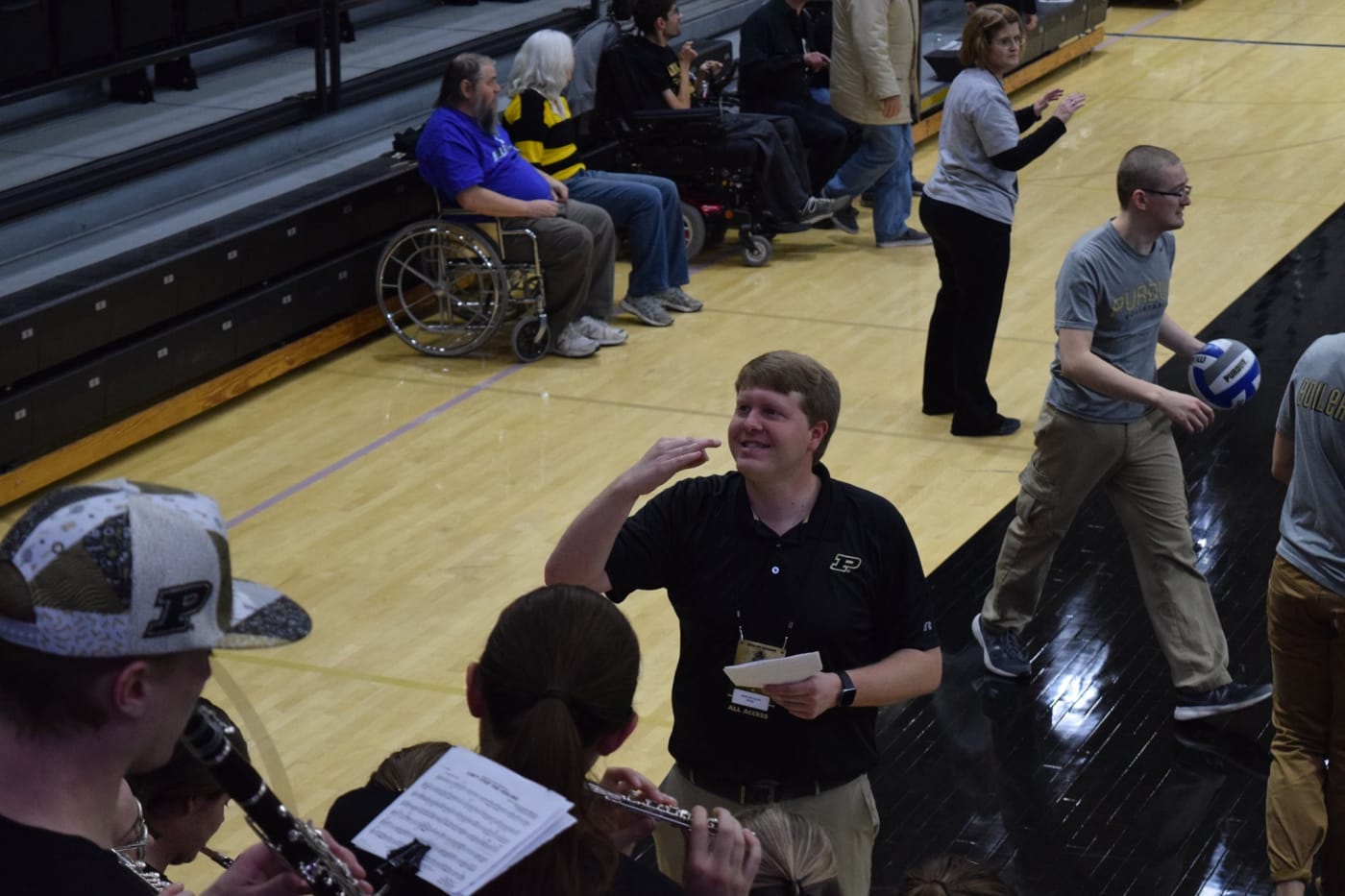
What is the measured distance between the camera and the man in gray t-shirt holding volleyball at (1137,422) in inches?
201

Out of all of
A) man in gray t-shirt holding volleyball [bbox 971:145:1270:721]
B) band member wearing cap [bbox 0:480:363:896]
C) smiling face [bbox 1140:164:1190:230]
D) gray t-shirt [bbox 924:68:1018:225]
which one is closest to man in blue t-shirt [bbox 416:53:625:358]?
gray t-shirt [bbox 924:68:1018:225]

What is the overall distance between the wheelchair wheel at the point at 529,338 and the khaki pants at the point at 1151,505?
3.68 m

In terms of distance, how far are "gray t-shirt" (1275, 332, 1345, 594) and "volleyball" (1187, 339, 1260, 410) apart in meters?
1.36

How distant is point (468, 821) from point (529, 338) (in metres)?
6.73

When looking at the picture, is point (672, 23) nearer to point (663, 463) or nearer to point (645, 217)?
point (645, 217)

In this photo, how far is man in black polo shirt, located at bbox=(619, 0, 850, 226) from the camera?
970cm

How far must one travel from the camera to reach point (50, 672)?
5.83 feet

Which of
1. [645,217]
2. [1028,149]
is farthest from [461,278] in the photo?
[1028,149]

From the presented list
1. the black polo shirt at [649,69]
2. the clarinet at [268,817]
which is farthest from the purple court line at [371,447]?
the clarinet at [268,817]

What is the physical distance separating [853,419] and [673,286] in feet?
5.89

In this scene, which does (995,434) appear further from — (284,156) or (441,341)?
(284,156)

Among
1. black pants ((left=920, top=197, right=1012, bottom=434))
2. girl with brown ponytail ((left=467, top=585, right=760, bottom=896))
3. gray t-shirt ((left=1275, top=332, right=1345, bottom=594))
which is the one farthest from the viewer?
black pants ((left=920, top=197, right=1012, bottom=434))

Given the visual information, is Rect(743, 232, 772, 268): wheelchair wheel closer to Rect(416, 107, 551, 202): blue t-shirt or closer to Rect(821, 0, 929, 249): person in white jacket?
Rect(821, 0, 929, 249): person in white jacket

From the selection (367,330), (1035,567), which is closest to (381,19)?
(367,330)
